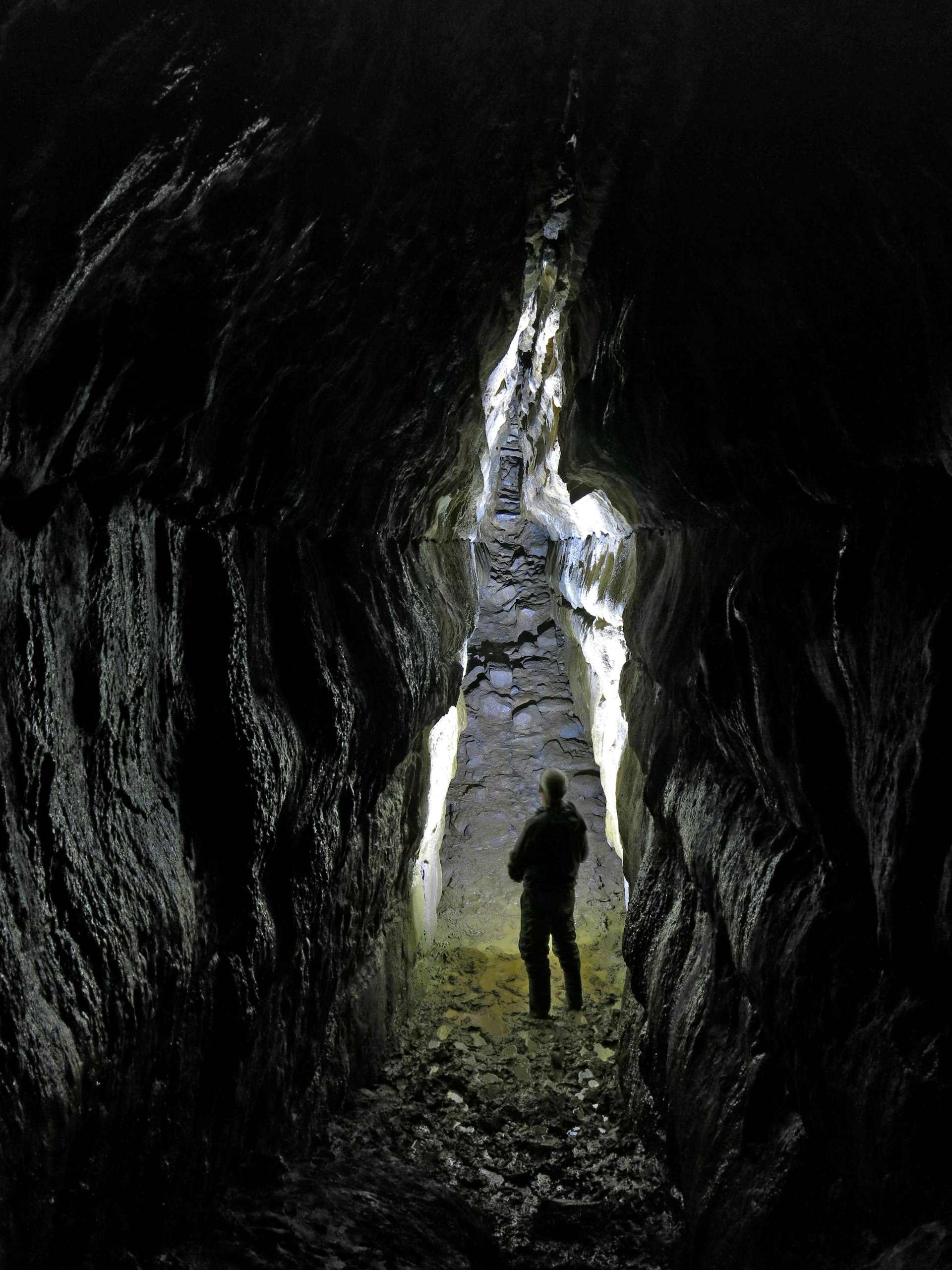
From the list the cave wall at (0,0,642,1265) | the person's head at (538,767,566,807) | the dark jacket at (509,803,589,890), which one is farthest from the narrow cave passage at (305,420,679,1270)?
the person's head at (538,767,566,807)

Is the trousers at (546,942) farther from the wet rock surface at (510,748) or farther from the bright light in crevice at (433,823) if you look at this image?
the wet rock surface at (510,748)

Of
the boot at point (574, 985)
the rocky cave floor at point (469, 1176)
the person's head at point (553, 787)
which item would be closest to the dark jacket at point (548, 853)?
the person's head at point (553, 787)

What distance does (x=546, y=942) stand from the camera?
22.0 ft

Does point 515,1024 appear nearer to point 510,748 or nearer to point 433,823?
point 433,823

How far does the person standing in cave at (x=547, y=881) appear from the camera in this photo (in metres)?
6.64

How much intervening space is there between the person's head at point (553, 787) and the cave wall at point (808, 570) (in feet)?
10.3

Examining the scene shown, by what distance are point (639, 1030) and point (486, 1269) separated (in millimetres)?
1691

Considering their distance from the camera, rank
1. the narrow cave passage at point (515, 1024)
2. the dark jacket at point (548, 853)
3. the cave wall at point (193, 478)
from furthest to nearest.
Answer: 1. the dark jacket at point (548, 853)
2. the narrow cave passage at point (515, 1024)
3. the cave wall at point (193, 478)

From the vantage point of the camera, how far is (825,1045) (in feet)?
6.68

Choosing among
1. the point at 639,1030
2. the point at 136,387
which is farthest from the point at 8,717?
the point at 639,1030

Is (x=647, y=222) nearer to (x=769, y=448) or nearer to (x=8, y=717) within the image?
(x=769, y=448)

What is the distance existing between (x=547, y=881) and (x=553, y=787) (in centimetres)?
79

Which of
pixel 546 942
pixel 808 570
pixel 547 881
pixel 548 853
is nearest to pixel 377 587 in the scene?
pixel 808 570

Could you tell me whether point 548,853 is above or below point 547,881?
above
